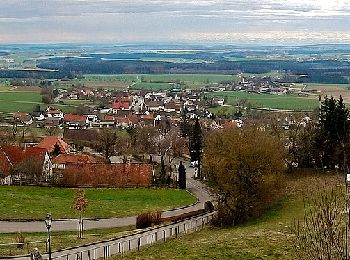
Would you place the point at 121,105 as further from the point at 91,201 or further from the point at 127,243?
the point at 127,243

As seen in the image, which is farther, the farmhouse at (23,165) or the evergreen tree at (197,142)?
the evergreen tree at (197,142)

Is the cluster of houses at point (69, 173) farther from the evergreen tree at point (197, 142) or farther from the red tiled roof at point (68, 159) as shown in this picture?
the evergreen tree at point (197, 142)

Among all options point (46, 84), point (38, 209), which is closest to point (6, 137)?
point (38, 209)

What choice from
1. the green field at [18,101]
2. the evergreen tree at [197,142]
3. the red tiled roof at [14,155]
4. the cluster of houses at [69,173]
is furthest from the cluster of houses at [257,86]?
the cluster of houses at [69,173]

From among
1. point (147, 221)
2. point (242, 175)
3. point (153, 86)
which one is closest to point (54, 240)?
point (147, 221)

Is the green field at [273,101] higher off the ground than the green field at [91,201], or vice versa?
the green field at [91,201]

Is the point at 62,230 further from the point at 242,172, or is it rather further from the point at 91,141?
the point at 91,141

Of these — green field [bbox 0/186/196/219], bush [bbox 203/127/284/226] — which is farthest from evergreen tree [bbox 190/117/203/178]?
bush [bbox 203/127/284/226]

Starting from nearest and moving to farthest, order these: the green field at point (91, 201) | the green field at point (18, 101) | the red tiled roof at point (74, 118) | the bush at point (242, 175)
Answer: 1. the bush at point (242, 175)
2. the green field at point (91, 201)
3. the red tiled roof at point (74, 118)
4. the green field at point (18, 101)
